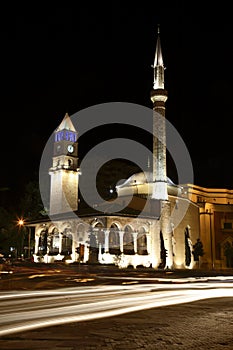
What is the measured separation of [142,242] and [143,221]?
2.76m

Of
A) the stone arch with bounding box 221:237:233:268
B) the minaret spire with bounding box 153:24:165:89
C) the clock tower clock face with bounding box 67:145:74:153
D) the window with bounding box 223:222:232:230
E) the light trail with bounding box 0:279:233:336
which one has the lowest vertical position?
the light trail with bounding box 0:279:233:336

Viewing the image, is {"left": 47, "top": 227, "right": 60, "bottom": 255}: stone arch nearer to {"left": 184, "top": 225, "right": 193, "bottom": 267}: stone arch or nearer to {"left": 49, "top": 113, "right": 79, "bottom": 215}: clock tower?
{"left": 49, "top": 113, "right": 79, "bottom": 215}: clock tower

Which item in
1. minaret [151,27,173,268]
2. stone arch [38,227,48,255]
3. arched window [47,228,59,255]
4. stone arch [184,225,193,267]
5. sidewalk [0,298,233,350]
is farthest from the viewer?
stone arch [184,225,193,267]

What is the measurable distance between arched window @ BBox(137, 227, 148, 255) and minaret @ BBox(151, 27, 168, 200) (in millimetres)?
3854

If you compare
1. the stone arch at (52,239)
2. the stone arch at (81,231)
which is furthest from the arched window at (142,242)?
the stone arch at (52,239)

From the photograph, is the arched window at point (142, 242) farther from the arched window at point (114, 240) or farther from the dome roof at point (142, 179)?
the dome roof at point (142, 179)

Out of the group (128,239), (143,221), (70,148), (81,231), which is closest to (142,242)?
(128,239)

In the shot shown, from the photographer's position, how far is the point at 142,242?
4231 centimetres

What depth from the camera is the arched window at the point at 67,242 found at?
1650 inches

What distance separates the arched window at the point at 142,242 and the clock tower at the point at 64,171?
12.2m

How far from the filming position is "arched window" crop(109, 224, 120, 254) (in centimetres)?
3834

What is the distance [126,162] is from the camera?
60312mm

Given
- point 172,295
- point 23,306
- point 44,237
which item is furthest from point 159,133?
point 23,306

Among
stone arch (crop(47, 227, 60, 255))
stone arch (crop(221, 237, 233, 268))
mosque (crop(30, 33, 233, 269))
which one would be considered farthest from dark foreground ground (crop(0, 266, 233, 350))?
stone arch (crop(221, 237, 233, 268))
